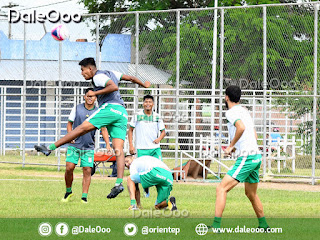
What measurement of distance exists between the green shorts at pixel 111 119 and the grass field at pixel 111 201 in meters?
1.32

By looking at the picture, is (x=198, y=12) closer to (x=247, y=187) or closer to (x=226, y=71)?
(x=226, y=71)

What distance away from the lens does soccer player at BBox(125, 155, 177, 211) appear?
11.1 metres

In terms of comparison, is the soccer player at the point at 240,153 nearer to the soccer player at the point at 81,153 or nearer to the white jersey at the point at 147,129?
the soccer player at the point at 81,153

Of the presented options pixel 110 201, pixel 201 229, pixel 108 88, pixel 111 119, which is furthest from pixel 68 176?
pixel 201 229

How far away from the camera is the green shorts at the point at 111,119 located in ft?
38.2

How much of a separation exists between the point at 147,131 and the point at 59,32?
7.63 m

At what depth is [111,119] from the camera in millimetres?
11836

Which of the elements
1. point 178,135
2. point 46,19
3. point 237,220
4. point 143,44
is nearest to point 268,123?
point 178,135

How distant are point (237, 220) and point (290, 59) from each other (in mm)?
8918

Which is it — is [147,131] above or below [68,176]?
above

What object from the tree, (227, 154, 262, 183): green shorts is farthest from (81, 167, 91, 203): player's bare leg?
the tree

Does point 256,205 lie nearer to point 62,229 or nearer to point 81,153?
point 62,229

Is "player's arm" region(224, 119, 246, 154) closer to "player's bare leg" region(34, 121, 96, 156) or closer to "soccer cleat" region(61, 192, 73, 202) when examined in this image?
"player's bare leg" region(34, 121, 96, 156)

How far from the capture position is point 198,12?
20.1 meters
